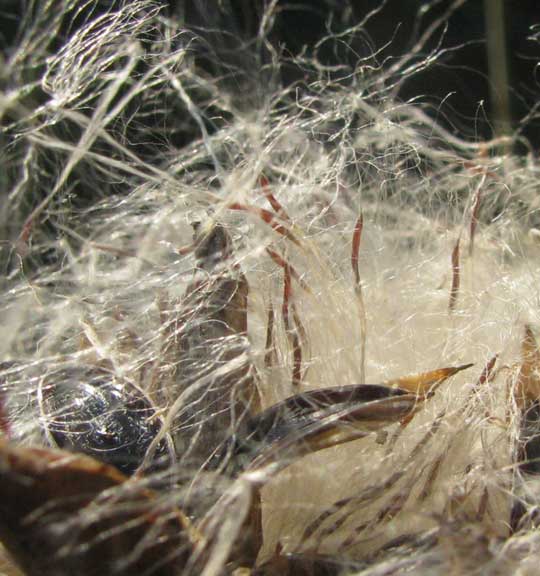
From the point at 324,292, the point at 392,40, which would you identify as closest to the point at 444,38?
the point at 392,40

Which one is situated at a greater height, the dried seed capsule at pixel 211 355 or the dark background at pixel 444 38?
the dark background at pixel 444 38

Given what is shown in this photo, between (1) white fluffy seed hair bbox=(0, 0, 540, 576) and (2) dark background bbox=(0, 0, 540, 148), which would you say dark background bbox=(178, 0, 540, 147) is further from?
(1) white fluffy seed hair bbox=(0, 0, 540, 576)

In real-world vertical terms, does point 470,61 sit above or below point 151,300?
above

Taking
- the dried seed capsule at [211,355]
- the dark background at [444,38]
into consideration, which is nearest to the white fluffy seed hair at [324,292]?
the dried seed capsule at [211,355]

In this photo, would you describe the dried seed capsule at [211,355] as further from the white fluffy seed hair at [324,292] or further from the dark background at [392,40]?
the dark background at [392,40]

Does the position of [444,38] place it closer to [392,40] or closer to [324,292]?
[392,40]

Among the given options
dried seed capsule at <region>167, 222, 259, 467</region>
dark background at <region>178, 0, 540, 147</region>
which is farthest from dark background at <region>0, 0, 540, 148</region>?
dried seed capsule at <region>167, 222, 259, 467</region>

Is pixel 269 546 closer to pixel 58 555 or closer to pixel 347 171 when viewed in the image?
pixel 58 555

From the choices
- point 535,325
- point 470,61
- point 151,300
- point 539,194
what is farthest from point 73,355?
point 470,61
